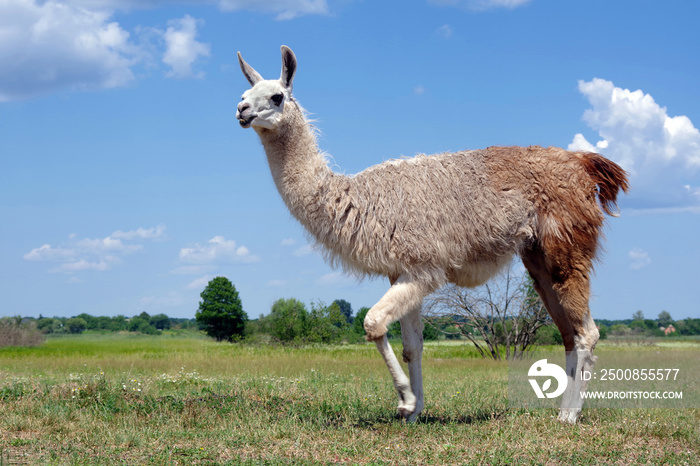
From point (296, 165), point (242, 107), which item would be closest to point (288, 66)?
point (242, 107)

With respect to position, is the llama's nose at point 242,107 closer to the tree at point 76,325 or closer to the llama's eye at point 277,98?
the llama's eye at point 277,98

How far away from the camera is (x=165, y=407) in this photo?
297 inches

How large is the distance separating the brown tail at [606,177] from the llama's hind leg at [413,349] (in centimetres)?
270

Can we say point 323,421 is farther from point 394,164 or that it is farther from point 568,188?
point 568,188

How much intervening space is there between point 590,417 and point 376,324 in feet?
10.3

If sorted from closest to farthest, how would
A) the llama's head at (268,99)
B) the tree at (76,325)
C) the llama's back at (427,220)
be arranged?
the llama's head at (268,99) < the llama's back at (427,220) < the tree at (76,325)

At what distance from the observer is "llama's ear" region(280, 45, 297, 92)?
6.66 m

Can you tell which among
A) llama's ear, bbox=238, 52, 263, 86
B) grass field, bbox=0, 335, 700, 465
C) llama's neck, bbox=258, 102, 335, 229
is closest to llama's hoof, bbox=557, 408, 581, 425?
grass field, bbox=0, 335, 700, 465

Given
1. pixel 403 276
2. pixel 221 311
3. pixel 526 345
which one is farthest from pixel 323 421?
pixel 221 311

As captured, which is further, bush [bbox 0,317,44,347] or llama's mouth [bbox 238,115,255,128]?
bush [bbox 0,317,44,347]

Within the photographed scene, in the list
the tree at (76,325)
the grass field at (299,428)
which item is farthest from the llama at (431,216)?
the tree at (76,325)

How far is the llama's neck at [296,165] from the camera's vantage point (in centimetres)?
669

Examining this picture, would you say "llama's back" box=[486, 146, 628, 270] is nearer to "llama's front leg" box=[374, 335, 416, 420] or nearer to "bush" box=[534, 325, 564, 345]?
"llama's front leg" box=[374, 335, 416, 420]

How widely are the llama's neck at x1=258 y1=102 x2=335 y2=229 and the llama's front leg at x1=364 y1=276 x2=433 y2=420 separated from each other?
4.20 feet
